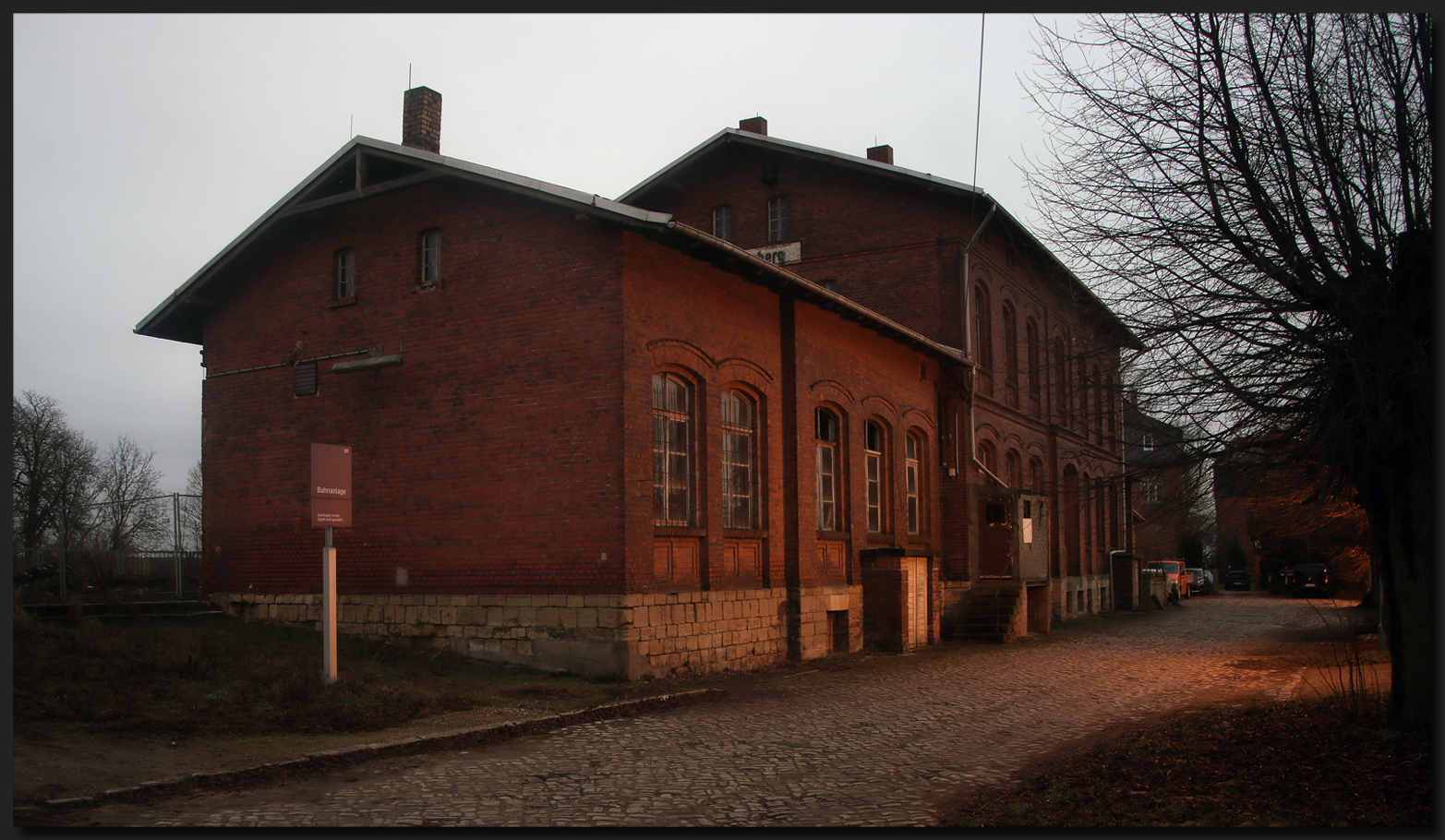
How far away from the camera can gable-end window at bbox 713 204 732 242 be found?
81.2ft

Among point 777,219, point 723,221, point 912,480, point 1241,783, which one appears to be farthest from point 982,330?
point 1241,783

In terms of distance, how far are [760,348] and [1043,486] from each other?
12664 mm

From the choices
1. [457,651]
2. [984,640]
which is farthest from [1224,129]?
[984,640]

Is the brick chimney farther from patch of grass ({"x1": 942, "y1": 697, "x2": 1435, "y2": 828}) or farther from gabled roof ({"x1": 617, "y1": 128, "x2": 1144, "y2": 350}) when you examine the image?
patch of grass ({"x1": 942, "y1": 697, "x2": 1435, "y2": 828})

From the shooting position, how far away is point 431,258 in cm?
1519

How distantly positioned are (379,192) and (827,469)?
28.6 ft

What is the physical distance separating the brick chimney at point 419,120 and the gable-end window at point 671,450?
612 centimetres

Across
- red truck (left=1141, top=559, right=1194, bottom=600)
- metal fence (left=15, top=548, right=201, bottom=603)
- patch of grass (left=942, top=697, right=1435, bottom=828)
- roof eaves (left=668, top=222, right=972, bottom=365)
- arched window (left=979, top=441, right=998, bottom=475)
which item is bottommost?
red truck (left=1141, top=559, right=1194, bottom=600)

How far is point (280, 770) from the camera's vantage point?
7656mm

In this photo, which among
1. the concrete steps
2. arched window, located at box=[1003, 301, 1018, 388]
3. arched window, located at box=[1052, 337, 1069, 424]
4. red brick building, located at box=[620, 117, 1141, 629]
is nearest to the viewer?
arched window, located at box=[1052, 337, 1069, 424]

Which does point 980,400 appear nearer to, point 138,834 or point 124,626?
point 124,626

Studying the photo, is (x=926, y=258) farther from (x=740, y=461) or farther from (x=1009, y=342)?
(x=740, y=461)

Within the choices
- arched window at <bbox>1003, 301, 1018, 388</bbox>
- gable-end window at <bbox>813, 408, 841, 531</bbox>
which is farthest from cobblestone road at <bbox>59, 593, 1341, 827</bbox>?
arched window at <bbox>1003, 301, 1018, 388</bbox>

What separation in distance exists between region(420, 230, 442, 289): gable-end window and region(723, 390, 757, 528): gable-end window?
180 inches
